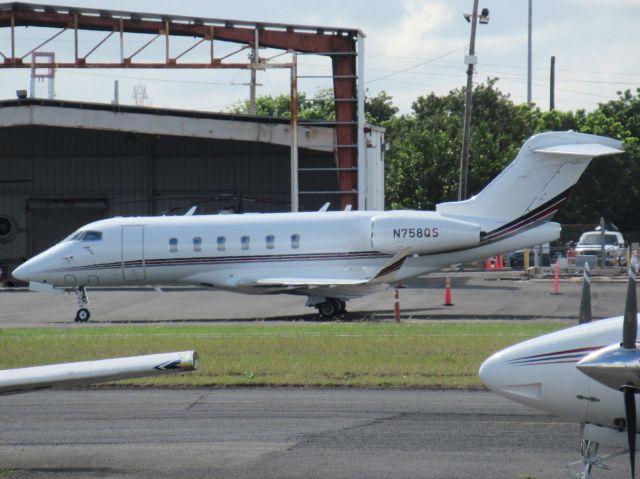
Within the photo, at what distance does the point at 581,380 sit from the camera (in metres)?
9.98

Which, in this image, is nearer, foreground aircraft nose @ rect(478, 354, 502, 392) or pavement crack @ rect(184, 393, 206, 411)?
foreground aircraft nose @ rect(478, 354, 502, 392)

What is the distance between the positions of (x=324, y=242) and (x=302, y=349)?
8.89 metres

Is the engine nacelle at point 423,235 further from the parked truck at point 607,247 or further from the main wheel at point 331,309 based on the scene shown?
the parked truck at point 607,247

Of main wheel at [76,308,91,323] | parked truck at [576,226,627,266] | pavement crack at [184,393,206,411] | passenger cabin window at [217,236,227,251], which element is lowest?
pavement crack at [184,393,206,411]

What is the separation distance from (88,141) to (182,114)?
35.4 feet

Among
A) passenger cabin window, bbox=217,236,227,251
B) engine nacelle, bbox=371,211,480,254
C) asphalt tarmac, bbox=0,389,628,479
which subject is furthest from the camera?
passenger cabin window, bbox=217,236,227,251

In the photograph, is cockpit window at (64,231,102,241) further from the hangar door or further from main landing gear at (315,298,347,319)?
the hangar door

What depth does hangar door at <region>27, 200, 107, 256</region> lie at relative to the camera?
2103 inches

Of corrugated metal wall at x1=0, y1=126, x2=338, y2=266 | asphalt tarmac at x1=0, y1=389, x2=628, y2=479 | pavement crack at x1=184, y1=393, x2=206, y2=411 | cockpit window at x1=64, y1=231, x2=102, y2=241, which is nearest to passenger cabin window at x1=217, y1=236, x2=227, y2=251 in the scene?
cockpit window at x1=64, y1=231, x2=102, y2=241

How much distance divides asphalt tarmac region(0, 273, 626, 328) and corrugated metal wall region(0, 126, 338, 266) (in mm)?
12168

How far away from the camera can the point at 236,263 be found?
29.7m

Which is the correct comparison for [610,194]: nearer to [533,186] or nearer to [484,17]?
[484,17]

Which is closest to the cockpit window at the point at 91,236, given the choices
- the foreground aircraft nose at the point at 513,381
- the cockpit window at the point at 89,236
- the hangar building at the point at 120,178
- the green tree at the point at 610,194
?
the cockpit window at the point at 89,236

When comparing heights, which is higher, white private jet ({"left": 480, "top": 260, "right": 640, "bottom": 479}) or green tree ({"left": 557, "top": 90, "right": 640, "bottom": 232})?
green tree ({"left": 557, "top": 90, "right": 640, "bottom": 232})
